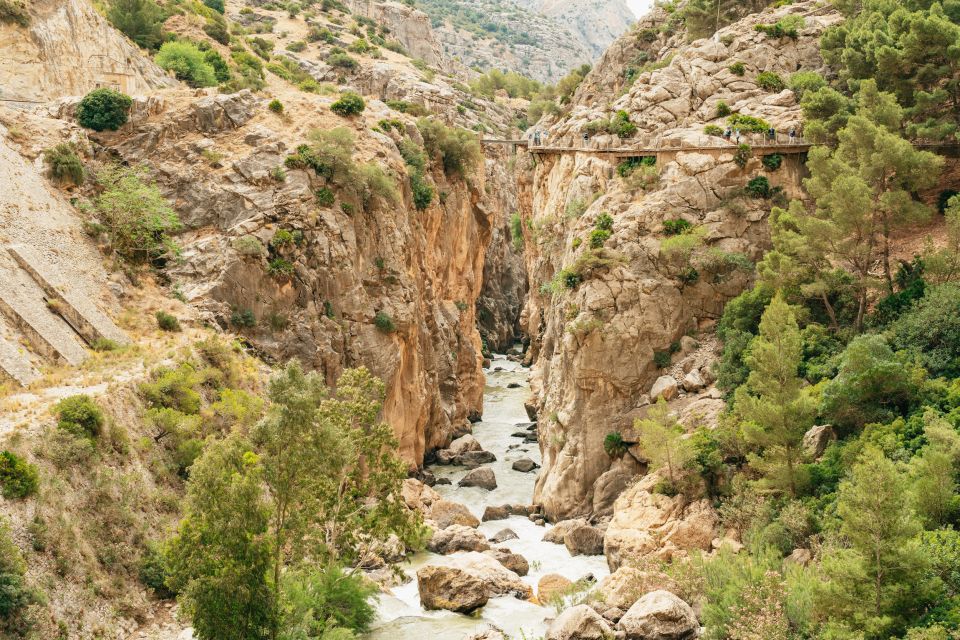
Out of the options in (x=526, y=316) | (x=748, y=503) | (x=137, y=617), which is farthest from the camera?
(x=526, y=316)

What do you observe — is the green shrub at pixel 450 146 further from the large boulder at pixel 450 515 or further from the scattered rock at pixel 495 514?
the scattered rock at pixel 495 514

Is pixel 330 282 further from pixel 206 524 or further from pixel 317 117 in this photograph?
pixel 206 524

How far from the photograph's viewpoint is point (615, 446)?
124ft

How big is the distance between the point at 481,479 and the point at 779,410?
2512 cm

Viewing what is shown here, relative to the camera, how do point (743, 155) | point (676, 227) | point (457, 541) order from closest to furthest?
point (457, 541) → point (676, 227) → point (743, 155)

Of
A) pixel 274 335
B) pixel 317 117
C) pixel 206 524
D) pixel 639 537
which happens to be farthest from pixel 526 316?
pixel 206 524

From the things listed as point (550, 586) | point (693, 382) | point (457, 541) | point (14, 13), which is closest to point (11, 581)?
point (550, 586)

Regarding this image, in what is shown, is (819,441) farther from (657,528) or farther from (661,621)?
(661,621)

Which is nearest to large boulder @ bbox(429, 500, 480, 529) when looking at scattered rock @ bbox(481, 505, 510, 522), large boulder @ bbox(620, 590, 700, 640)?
scattered rock @ bbox(481, 505, 510, 522)

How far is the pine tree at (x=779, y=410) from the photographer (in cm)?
2680

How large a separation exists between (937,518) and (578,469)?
1989 centimetres

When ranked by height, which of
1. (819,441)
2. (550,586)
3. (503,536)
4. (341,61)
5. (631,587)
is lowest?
(503,536)

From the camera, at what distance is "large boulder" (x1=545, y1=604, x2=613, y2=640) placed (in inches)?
920

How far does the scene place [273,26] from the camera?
333 feet
